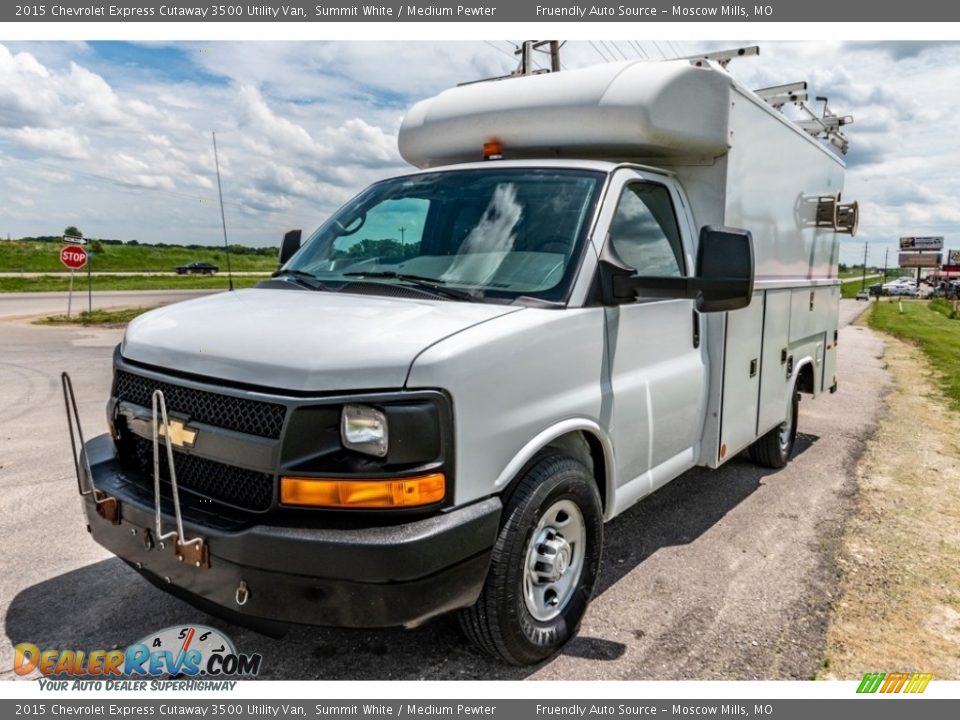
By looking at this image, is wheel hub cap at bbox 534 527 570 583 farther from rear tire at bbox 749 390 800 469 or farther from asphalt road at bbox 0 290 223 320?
asphalt road at bbox 0 290 223 320

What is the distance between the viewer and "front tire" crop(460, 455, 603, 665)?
2922 mm

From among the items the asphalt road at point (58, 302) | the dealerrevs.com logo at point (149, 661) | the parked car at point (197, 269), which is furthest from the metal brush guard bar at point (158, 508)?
the parked car at point (197, 269)

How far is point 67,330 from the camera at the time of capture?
18.6 m

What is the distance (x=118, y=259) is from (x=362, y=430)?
238 feet

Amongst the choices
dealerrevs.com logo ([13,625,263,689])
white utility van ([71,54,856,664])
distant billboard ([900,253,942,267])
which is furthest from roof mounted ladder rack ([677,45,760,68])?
→ distant billboard ([900,253,942,267])

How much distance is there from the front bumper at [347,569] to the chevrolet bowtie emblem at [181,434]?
29 cm

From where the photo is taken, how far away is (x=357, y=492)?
2.56m

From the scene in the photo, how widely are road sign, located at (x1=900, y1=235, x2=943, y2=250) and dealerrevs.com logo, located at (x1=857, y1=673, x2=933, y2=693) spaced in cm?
14388

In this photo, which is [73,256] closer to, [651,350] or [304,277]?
[304,277]

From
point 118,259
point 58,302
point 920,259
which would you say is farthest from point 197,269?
point 920,259

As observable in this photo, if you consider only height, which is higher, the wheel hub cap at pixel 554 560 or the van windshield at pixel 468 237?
the van windshield at pixel 468 237

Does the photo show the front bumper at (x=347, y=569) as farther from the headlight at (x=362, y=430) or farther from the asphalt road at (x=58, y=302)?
the asphalt road at (x=58, y=302)

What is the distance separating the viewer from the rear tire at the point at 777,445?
20.6ft

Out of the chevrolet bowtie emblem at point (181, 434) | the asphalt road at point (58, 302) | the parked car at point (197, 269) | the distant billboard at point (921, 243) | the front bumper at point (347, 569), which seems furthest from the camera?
the distant billboard at point (921, 243)
